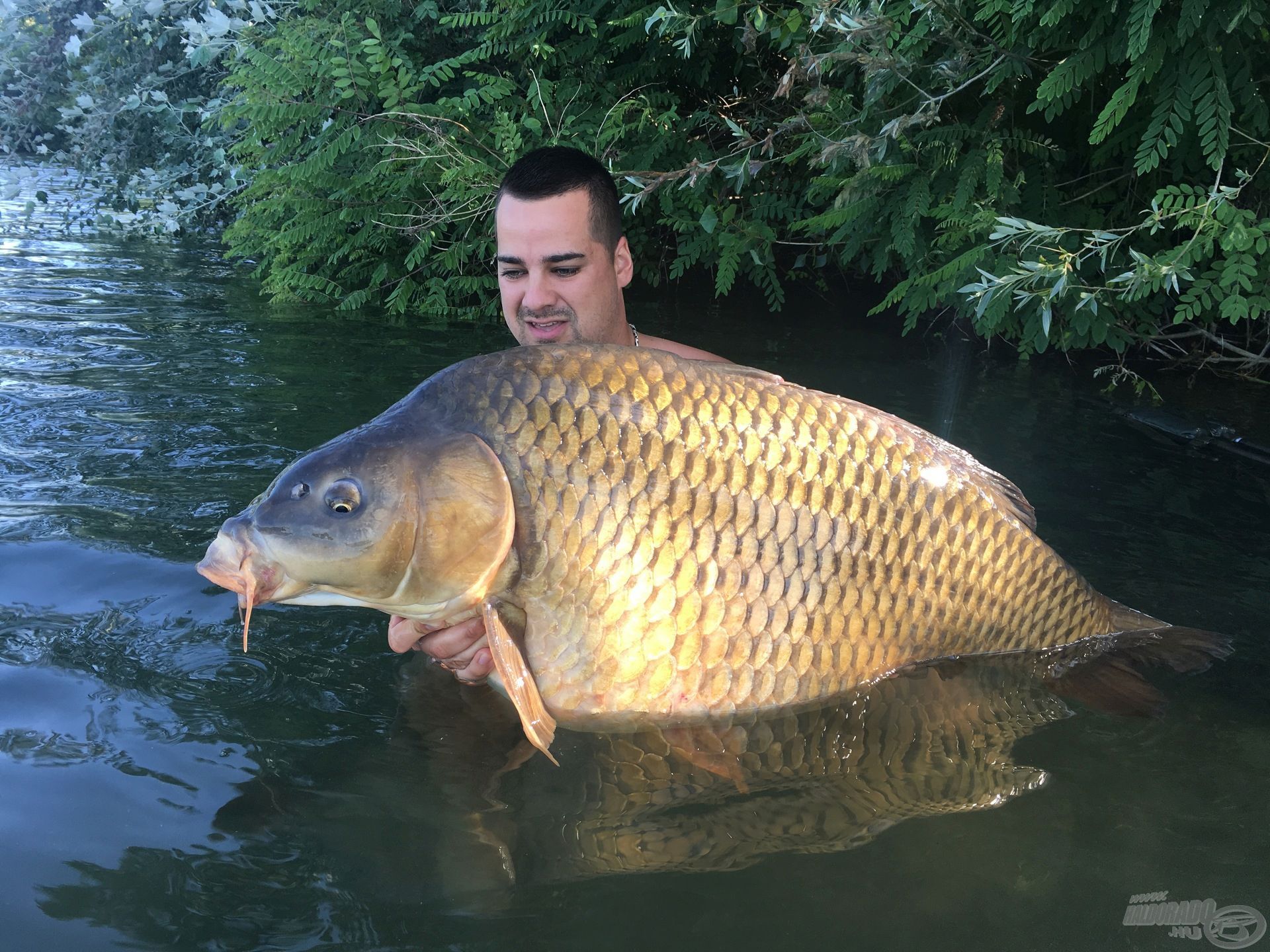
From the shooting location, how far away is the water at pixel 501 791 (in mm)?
1539

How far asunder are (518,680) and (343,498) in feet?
1.39

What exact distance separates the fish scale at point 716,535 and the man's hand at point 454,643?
0.17 metres

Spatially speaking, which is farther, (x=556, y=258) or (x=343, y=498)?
(x=556, y=258)

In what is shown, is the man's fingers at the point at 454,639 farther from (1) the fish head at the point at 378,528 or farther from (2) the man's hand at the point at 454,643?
(1) the fish head at the point at 378,528

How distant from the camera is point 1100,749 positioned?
2027 mm

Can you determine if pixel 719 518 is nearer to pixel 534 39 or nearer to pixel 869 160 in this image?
pixel 869 160

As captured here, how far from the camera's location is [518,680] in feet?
5.81

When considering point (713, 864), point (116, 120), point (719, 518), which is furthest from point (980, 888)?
point (116, 120)

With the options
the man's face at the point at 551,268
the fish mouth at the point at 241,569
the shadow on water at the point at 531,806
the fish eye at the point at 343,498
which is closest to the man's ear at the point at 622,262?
the man's face at the point at 551,268

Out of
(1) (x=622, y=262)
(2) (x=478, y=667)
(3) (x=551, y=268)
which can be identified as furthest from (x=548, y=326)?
(2) (x=478, y=667)

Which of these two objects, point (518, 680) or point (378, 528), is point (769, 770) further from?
point (378, 528)

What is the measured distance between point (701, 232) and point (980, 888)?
4.63 meters

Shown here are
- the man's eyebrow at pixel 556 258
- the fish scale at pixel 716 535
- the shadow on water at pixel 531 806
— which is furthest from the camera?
the man's eyebrow at pixel 556 258

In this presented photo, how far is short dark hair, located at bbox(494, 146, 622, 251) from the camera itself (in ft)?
10.0
